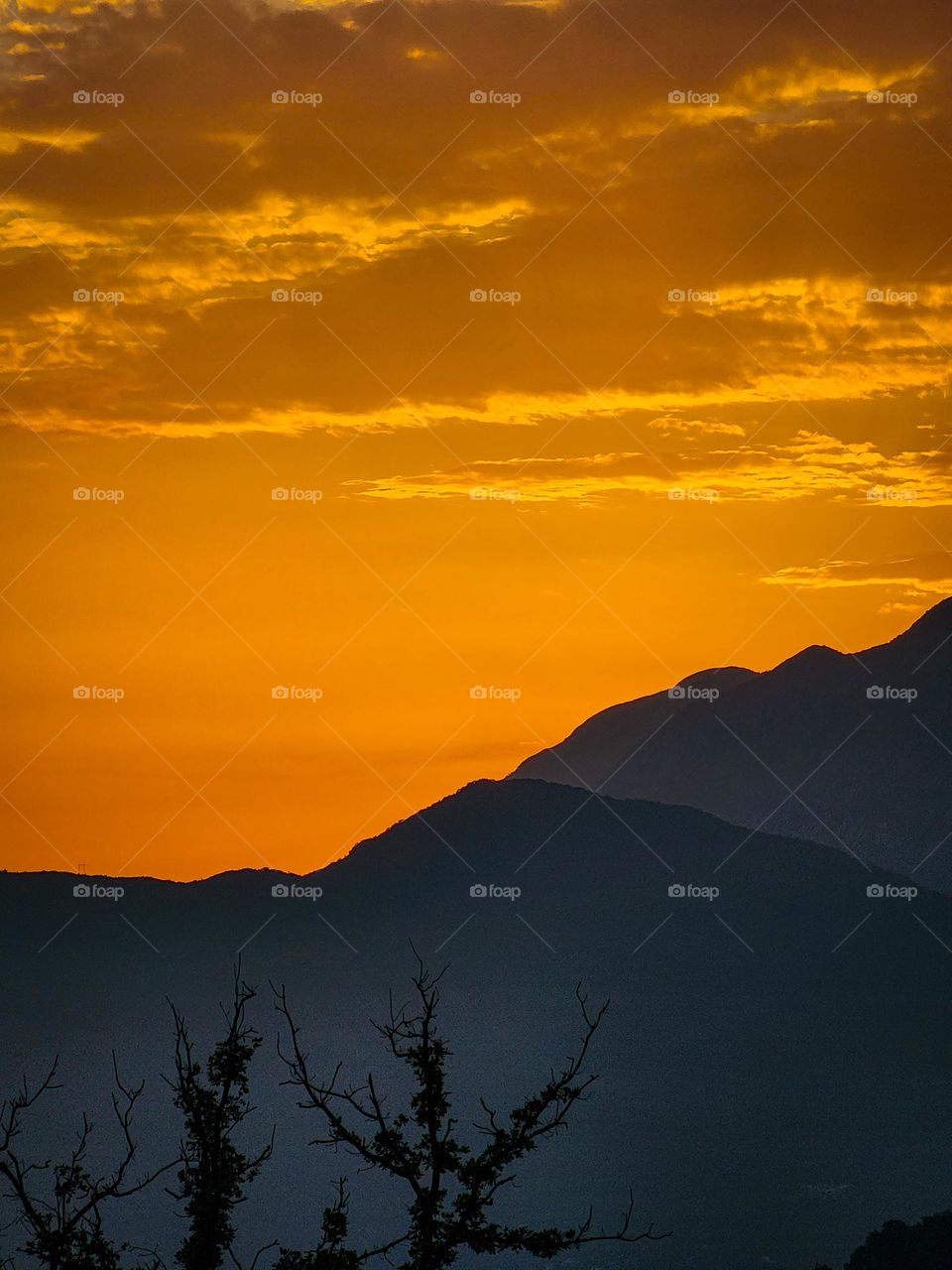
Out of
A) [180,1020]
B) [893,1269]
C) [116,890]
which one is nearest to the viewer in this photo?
[180,1020]

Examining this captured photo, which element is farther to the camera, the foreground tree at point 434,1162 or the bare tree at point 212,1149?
the bare tree at point 212,1149

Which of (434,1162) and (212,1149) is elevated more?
(212,1149)

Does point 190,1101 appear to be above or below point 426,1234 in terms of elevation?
above

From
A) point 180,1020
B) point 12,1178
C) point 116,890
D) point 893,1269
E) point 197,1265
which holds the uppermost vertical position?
point 116,890

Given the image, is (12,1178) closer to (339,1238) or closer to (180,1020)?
(180,1020)

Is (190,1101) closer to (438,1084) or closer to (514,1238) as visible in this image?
(438,1084)

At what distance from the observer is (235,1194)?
65.3 ft

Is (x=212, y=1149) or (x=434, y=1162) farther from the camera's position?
(x=212, y=1149)

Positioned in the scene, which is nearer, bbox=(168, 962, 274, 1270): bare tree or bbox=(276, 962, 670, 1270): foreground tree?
bbox=(276, 962, 670, 1270): foreground tree

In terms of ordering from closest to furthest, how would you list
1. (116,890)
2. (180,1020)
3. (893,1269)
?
(180,1020) → (116,890) → (893,1269)

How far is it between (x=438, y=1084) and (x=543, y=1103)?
4.86 feet

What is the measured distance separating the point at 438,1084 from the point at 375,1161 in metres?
1.32

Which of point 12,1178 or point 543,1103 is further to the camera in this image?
point 543,1103

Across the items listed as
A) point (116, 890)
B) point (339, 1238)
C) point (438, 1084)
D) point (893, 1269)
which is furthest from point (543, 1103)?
point (893, 1269)
